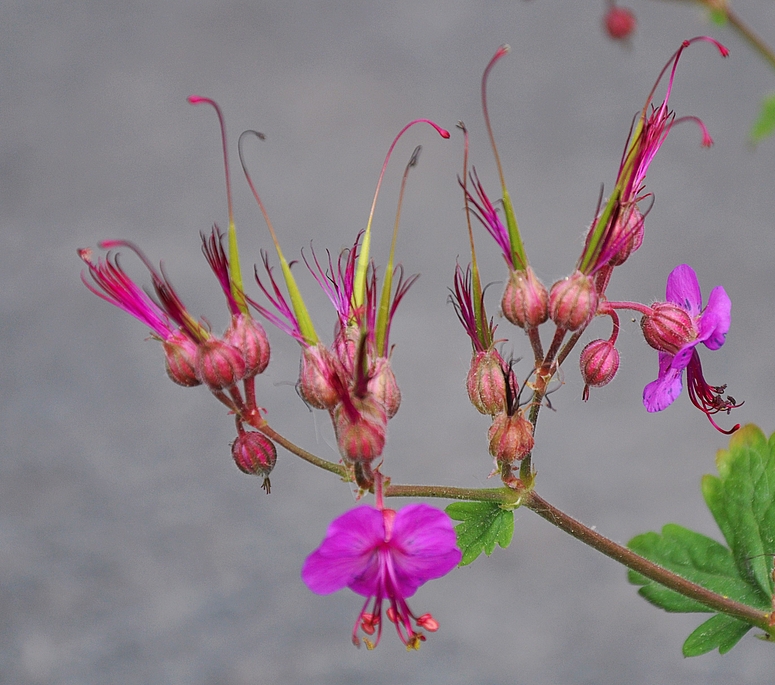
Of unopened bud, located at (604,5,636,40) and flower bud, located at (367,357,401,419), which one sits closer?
unopened bud, located at (604,5,636,40)

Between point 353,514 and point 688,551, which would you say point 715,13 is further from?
point 688,551

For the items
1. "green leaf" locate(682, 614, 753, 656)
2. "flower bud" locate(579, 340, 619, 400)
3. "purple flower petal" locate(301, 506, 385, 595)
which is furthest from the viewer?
"green leaf" locate(682, 614, 753, 656)

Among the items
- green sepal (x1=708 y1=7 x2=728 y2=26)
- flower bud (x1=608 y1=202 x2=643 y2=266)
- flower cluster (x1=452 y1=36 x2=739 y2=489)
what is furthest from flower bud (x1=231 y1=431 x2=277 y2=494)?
green sepal (x1=708 y1=7 x2=728 y2=26)

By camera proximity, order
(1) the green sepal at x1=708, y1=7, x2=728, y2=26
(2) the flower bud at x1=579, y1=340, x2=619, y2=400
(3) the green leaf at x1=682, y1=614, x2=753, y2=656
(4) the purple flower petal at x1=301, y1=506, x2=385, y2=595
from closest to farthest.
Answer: (1) the green sepal at x1=708, y1=7, x2=728, y2=26 → (4) the purple flower petal at x1=301, y1=506, x2=385, y2=595 → (2) the flower bud at x1=579, y1=340, x2=619, y2=400 → (3) the green leaf at x1=682, y1=614, x2=753, y2=656

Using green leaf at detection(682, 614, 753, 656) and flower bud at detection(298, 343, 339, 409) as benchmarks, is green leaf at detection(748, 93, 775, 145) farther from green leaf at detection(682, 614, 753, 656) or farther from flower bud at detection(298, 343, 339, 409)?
green leaf at detection(682, 614, 753, 656)

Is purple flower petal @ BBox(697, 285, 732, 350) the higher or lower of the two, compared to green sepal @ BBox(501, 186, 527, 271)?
lower

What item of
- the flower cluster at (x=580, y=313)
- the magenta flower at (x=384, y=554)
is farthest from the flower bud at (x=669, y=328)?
the magenta flower at (x=384, y=554)
